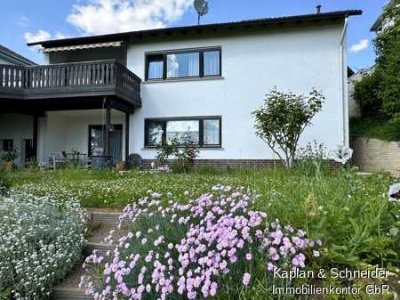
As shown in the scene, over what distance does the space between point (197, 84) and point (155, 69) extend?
2.30 m

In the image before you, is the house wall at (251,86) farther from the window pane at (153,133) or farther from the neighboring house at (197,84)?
the window pane at (153,133)

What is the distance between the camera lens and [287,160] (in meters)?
14.4

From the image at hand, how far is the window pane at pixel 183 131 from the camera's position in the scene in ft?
54.7

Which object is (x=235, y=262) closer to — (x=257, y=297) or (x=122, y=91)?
(x=257, y=297)

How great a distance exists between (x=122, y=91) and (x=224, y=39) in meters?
5.17

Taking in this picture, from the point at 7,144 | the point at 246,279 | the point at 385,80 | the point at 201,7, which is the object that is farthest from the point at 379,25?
the point at 246,279

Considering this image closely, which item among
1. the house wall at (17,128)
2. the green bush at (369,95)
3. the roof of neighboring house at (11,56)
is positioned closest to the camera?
the green bush at (369,95)

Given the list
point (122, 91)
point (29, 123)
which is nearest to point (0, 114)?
point (29, 123)

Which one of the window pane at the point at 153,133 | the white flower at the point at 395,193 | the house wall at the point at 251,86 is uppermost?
the house wall at the point at 251,86

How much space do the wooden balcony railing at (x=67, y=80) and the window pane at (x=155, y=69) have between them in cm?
147

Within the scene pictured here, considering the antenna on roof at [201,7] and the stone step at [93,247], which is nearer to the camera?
the stone step at [93,247]

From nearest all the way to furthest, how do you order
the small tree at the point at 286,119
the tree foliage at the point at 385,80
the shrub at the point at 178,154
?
the small tree at the point at 286,119
the shrub at the point at 178,154
the tree foliage at the point at 385,80

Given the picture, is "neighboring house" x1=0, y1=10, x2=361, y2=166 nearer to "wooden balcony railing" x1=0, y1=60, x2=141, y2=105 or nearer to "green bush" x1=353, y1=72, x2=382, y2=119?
"wooden balcony railing" x1=0, y1=60, x2=141, y2=105

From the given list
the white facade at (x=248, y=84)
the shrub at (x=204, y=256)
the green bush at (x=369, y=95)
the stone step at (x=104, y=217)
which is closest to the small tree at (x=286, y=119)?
the white facade at (x=248, y=84)
